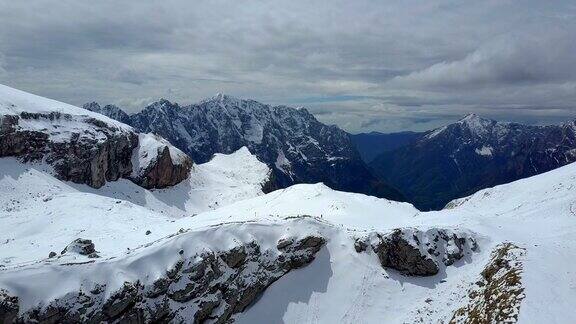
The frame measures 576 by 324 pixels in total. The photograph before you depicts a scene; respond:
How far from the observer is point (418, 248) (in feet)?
139

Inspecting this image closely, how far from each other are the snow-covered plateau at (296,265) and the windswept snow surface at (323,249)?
0.44 ft

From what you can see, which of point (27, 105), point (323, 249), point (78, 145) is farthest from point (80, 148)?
point (323, 249)

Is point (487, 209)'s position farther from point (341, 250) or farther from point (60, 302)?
point (60, 302)

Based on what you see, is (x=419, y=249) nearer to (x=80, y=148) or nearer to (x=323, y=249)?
(x=323, y=249)

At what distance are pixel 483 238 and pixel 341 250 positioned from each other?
1618 centimetres

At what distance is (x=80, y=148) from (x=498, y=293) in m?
83.9

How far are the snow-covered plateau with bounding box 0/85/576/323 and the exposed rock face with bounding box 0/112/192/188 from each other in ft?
73.0

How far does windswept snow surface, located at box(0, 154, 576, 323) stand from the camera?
31844 mm

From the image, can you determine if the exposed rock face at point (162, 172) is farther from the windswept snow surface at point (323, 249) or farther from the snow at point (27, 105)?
the windswept snow surface at point (323, 249)

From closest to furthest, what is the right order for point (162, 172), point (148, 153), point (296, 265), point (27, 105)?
point (296, 265) → point (27, 105) → point (162, 172) → point (148, 153)

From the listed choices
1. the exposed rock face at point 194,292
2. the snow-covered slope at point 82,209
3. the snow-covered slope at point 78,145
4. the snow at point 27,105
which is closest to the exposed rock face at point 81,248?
the snow-covered slope at point 82,209

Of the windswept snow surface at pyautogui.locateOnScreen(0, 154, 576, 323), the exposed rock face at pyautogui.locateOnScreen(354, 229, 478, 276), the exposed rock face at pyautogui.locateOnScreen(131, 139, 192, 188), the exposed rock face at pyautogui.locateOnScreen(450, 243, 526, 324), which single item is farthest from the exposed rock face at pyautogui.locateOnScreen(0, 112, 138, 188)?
the exposed rock face at pyautogui.locateOnScreen(450, 243, 526, 324)

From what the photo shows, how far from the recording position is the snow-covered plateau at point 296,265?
101ft

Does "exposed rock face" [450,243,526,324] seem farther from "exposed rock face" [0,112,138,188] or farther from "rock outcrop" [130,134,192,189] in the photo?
"rock outcrop" [130,134,192,189]
